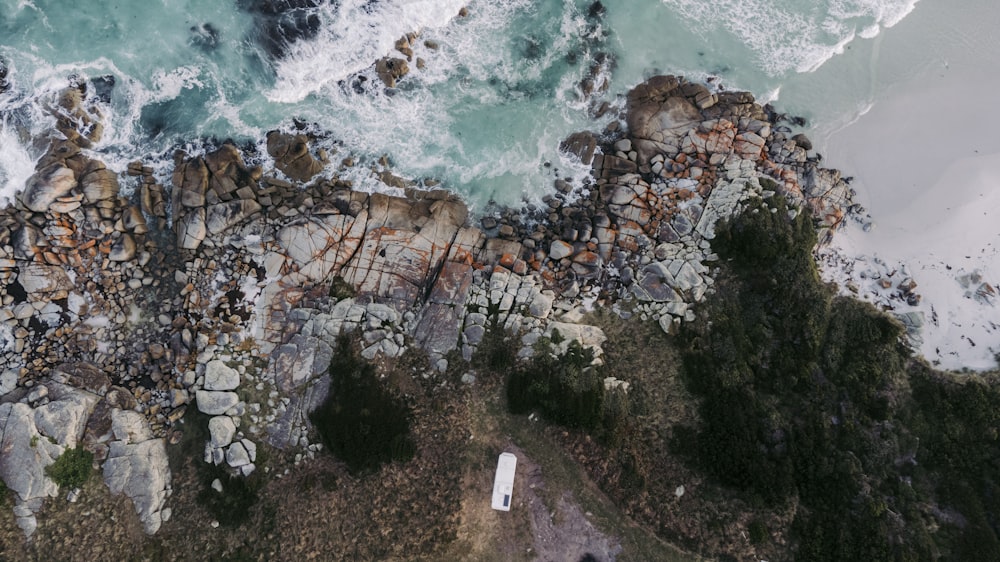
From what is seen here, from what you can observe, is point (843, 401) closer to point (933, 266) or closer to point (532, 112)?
point (933, 266)

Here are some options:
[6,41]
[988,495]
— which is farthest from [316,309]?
[988,495]

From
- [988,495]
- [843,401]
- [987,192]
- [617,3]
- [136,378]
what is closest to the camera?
[988,495]

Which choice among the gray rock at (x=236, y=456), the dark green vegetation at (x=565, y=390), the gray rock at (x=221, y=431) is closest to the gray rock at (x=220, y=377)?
the gray rock at (x=221, y=431)

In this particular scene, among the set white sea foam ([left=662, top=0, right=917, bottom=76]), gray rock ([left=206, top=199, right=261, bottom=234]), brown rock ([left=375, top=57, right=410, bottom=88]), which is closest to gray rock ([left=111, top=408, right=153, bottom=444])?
gray rock ([left=206, top=199, right=261, bottom=234])

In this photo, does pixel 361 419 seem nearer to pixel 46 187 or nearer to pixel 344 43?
Answer: pixel 46 187

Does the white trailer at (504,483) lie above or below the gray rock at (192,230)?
below

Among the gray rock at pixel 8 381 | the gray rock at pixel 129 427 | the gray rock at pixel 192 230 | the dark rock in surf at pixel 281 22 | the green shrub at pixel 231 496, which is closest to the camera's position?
the green shrub at pixel 231 496

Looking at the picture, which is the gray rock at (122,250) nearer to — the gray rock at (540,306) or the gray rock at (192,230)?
the gray rock at (192,230)
